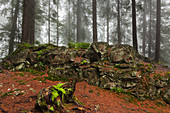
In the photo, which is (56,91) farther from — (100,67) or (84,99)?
(100,67)

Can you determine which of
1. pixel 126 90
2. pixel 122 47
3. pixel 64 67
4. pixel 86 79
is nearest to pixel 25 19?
pixel 64 67

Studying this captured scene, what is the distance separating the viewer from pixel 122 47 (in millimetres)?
6312

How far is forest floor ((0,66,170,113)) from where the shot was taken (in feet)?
8.35

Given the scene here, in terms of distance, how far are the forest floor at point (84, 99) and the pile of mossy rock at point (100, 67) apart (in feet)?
1.64

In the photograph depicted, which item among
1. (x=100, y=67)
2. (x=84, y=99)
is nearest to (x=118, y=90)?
(x=100, y=67)

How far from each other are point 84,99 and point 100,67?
2.38 meters

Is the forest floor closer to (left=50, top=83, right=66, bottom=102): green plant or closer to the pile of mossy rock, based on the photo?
the pile of mossy rock

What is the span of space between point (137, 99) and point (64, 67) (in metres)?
4.70

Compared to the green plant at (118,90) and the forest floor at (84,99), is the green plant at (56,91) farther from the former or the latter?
the green plant at (118,90)

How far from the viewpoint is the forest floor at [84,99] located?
2.55 m

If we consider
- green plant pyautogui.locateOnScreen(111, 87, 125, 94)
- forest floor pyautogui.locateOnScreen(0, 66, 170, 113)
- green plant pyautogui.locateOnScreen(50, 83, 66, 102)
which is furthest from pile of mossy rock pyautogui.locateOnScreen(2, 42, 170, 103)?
green plant pyautogui.locateOnScreen(50, 83, 66, 102)

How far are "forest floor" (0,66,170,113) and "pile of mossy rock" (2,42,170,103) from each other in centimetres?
Result: 50

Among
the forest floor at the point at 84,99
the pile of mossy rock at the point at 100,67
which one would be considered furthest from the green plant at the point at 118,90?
the forest floor at the point at 84,99

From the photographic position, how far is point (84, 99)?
3.69 m
